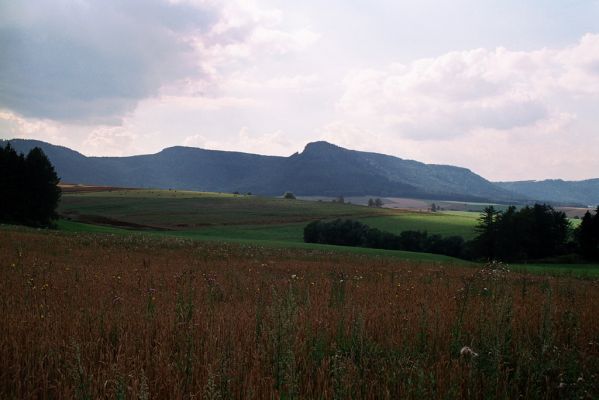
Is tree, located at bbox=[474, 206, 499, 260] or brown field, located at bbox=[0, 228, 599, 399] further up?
brown field, located at bbox=[0, 228, 599, 399]

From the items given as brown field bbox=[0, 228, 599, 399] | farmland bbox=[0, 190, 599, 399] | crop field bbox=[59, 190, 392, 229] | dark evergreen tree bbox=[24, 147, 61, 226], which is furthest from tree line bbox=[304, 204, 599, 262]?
brown field bbox=[0, 228, 599, 399]

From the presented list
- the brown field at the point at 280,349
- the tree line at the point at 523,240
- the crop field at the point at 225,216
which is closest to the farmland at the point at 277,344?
the brown field at the point at 280,349

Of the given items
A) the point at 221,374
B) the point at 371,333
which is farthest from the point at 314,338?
the point at 221,374

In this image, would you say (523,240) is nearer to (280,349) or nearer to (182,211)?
(280,349)

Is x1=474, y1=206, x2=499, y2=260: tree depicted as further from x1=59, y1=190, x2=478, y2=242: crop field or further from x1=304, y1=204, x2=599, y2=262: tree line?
x1=59, y1=190, x2=478, y2=242: crop field

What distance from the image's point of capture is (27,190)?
58.0m

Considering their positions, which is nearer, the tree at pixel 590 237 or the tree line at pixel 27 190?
the tree line at pixel 27 190

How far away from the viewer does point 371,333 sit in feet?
20.7

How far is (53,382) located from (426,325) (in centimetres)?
491

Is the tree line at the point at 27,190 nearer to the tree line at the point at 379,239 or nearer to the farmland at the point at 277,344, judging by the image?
the tree line at the point at 379,239

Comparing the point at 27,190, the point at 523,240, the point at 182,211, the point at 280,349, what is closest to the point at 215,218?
the point at 182,211

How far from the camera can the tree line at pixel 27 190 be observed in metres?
56.3

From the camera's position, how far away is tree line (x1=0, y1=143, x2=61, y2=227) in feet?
185

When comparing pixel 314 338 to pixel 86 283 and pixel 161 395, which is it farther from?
pixel 86 283
